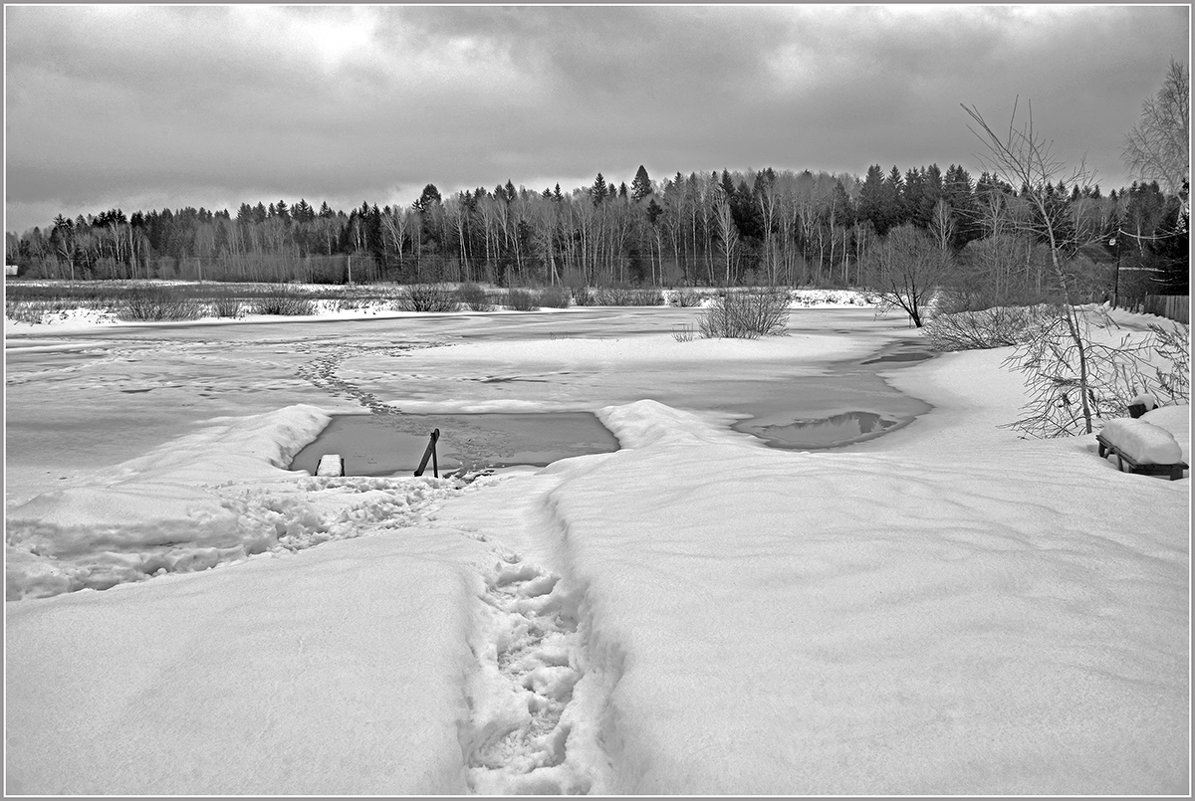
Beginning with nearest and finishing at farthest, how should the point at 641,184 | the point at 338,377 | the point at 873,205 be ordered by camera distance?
the point at 338,377 → the point at 873,205 → the point at 641,184

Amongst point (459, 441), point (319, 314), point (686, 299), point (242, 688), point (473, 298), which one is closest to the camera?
point (242, 688)

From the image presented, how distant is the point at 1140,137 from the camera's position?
27125 millimetres

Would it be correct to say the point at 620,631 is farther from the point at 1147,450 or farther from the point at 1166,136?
the point at 1166,136

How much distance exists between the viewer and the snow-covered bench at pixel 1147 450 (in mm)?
5766

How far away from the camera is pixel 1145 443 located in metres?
5.88

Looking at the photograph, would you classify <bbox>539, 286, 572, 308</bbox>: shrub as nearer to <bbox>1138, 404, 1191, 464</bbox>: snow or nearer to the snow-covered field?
<bbox>1138, 404, 1191, 464</bbox>: snow

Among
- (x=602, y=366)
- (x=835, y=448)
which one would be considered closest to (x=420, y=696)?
(x=835, y=448)

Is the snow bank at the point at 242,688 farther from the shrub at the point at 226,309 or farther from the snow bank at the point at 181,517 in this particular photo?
the shrub at the point at 226,309

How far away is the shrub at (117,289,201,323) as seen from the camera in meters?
34.8

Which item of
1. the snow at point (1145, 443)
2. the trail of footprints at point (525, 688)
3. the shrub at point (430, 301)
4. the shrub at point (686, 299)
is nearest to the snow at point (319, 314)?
the shrub at point (430, 301)

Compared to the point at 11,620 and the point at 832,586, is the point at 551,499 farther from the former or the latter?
the point at 11,620

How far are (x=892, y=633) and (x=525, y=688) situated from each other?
1590 mm

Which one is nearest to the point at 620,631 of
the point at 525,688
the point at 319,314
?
the point at 525,688

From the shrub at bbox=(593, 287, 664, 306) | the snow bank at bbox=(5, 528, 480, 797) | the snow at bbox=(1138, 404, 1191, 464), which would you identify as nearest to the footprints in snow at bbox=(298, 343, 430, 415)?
the snow bank at bbox=(5, 528, 480, 797)
